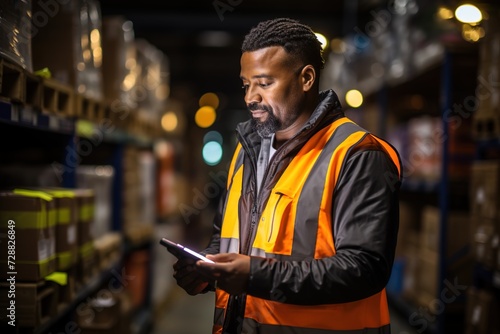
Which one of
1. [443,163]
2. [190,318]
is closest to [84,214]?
[443,163]

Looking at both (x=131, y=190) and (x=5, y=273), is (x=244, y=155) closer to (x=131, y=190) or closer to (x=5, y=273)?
(x=5, y=273)

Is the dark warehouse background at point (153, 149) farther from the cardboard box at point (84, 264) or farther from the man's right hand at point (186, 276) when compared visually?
the man's right hand at point (186, 276)

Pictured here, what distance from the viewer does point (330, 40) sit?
39.7 ft

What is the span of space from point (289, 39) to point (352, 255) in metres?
0.91

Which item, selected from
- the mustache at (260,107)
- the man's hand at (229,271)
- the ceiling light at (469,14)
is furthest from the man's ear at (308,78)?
the ceiling light at (469,14)

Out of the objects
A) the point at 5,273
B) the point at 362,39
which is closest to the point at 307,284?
the point at 5,273

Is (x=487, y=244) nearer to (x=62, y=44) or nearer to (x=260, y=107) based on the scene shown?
(x=260, y=107)

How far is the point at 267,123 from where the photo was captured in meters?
2.40

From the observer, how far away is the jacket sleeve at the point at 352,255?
2.08m

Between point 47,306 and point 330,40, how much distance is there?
390 inches

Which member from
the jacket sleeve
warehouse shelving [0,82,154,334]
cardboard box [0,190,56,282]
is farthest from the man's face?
cardboard box [0,190,56,282]

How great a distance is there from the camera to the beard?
238 cm

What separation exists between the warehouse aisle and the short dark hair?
15.9 feet

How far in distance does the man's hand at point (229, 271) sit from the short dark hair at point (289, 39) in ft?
2.90
